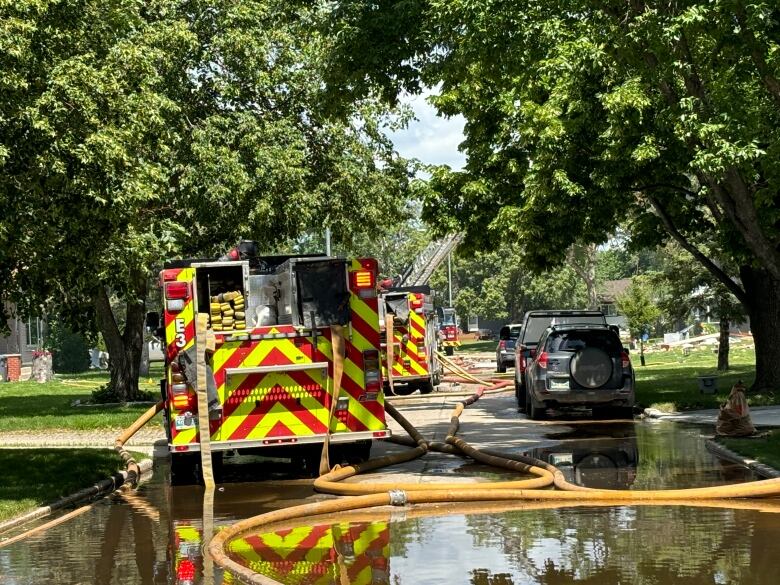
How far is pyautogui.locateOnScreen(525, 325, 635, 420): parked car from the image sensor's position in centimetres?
2161

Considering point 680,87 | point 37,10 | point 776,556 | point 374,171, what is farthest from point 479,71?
point 374,171

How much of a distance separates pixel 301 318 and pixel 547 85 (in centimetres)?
1236

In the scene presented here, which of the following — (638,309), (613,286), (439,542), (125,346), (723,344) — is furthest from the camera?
(613,286)

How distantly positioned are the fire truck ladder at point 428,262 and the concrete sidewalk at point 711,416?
25.5 m

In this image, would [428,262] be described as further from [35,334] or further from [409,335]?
[35,334]

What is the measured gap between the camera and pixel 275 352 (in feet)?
48.3

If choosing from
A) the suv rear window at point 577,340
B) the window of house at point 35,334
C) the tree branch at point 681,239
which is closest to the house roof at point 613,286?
the window of house at point 35,334

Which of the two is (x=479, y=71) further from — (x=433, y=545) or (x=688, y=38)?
(x=433, y=545)

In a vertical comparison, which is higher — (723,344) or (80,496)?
(723,344)

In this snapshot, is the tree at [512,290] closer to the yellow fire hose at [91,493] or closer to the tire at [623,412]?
the tire at [623,412]

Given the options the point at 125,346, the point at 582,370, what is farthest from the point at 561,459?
the point at 125,346

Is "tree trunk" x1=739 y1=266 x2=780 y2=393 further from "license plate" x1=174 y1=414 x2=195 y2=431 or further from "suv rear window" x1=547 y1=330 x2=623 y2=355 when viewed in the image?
"license plate" x1=174 y1=414 x2=195 y2=431

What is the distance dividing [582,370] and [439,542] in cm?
1202

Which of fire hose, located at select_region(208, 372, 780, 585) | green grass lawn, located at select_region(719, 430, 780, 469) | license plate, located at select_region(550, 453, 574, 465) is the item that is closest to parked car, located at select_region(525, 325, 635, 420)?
green grass lawn, located at select_region(719, 430, 780, 469)
